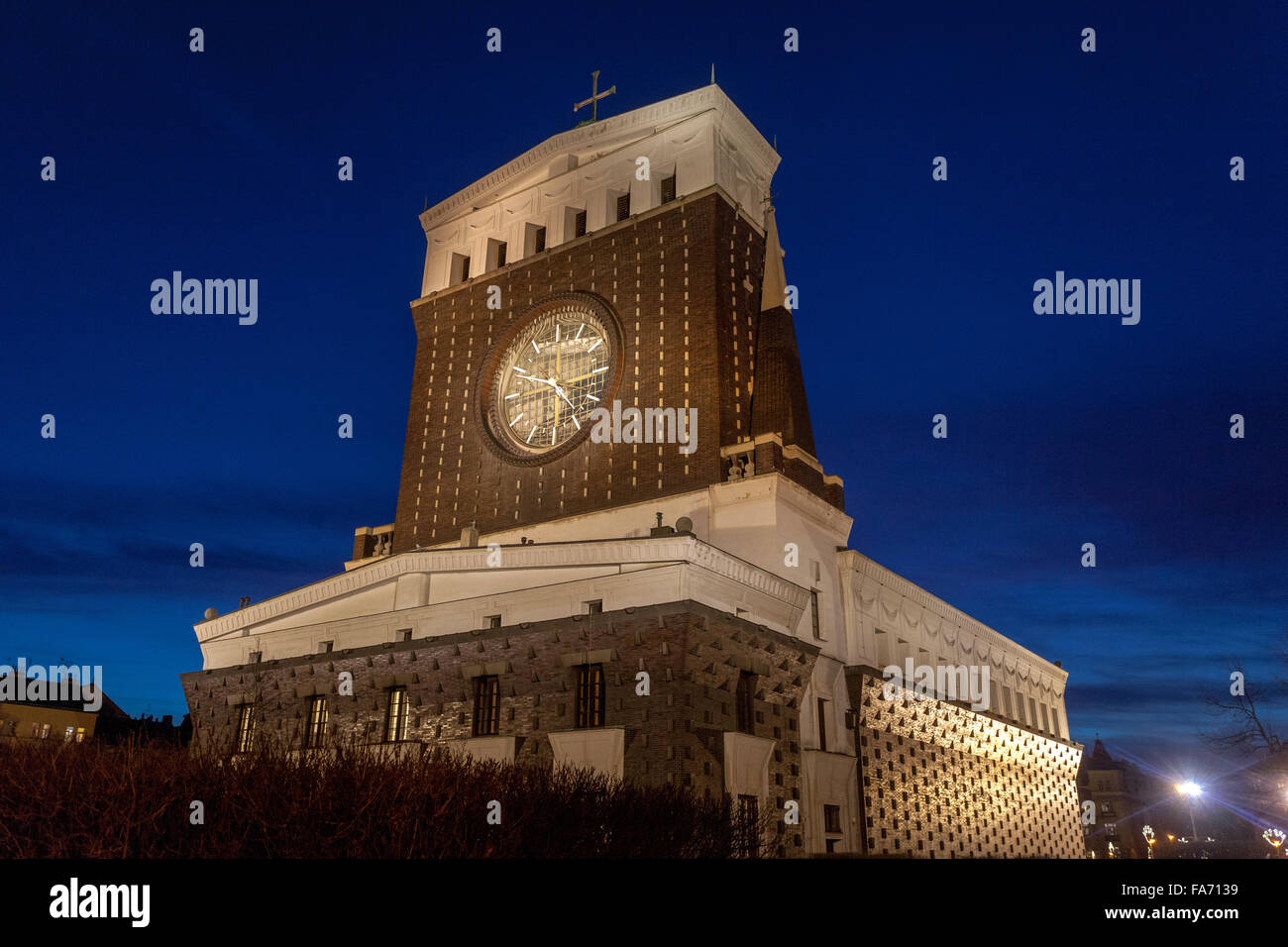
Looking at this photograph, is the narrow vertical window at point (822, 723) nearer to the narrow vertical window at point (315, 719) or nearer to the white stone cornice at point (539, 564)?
the white stone cornice at point (539, 564)

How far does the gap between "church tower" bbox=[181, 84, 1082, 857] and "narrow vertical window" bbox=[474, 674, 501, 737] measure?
0.08 metres

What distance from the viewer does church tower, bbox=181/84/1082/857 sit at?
27672 millimetres

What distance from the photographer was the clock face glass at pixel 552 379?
41938mm

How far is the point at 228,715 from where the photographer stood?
114ft

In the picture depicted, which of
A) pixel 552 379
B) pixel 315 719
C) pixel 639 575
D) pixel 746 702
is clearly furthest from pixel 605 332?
pixel 315 719

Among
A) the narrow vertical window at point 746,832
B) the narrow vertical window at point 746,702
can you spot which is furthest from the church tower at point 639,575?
the narrow vertical window at point 746,832

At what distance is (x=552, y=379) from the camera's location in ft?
142

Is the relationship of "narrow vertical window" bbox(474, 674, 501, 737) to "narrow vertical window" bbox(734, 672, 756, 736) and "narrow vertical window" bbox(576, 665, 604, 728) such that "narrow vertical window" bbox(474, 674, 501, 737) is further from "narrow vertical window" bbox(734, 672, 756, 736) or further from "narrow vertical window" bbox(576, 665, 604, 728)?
"narrow vertical window" bbox(734, 672, 756, 736)

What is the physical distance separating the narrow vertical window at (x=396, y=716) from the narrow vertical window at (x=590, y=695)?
6.86m

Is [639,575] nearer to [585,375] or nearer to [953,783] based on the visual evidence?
[585,375]

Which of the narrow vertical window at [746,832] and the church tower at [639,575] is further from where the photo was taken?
the church tower at [639,575]

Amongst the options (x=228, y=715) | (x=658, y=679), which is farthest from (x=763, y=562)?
(x=228, y=715)

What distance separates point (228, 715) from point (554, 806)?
70.1 ft
